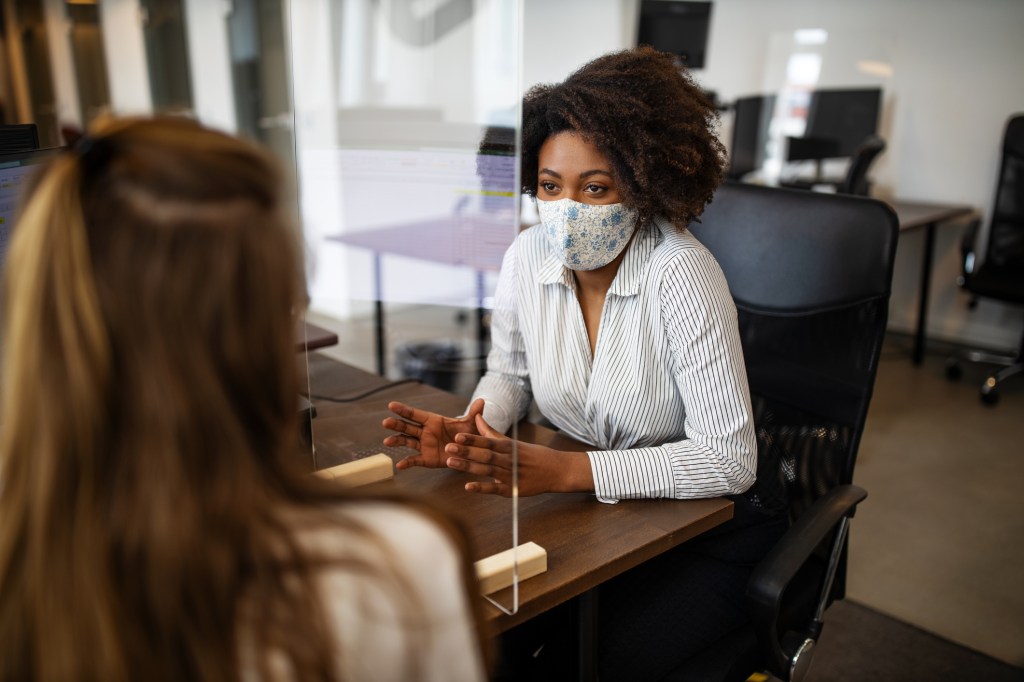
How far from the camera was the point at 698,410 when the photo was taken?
1246mm

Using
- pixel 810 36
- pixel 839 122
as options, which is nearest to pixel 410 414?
pixel 839 122

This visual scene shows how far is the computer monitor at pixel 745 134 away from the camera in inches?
167

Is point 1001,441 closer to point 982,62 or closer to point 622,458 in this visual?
point 982,62

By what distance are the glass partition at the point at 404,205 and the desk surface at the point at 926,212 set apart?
1825mm

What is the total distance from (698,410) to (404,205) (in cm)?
106

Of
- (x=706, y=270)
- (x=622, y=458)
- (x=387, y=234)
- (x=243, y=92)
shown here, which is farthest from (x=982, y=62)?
(x=243, y=92)

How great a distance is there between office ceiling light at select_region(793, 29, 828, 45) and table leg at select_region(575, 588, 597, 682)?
4133 mm

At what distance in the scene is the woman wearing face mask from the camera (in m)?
1.23

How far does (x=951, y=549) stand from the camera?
2424 millimetres

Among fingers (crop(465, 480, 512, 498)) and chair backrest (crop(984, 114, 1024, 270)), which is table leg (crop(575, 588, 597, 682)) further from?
chair backrest (crop(984, 114, 1024, 270))

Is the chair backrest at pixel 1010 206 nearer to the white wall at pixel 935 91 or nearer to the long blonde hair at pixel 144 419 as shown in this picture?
the white wall at pixel 935 91

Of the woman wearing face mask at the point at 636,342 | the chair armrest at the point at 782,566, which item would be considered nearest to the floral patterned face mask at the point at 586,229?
the woman wearing face mask at the point at 636,342

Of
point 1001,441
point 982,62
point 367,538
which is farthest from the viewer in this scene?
point 982,62

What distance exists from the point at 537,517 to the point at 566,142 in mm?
575
